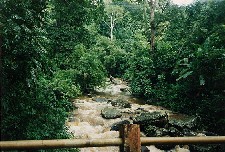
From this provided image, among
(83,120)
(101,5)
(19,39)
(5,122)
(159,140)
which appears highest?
(101,5)

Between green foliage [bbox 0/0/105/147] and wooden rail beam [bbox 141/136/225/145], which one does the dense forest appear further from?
wooden rail beam [bbox 141/136/225/145]

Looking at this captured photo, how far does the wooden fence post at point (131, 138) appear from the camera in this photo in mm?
2457

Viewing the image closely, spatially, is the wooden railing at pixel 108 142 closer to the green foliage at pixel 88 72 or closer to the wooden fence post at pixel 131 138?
the wooden fence post at pixel 131 138

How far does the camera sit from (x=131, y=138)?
8.08 ft

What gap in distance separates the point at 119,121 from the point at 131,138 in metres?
8.94

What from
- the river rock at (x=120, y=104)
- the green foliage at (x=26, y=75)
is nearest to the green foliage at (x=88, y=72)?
the river rock at (x=120, y=104)

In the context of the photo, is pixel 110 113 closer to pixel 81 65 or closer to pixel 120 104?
pixel 120 104

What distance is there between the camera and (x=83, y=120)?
37.4 ft

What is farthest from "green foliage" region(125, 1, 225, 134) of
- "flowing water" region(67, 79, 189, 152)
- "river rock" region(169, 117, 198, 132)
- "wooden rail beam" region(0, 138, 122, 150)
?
"wooden rail beam" region(0, 138, 122, 150)

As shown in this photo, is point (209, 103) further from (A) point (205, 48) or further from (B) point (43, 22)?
(B) point (43, 22)

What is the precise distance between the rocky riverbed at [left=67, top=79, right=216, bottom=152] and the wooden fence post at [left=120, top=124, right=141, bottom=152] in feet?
18.1

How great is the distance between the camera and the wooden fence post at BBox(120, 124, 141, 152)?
2457 millimetres

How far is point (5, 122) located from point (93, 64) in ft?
34.2

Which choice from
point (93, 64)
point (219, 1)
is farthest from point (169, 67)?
point (219, 1)
